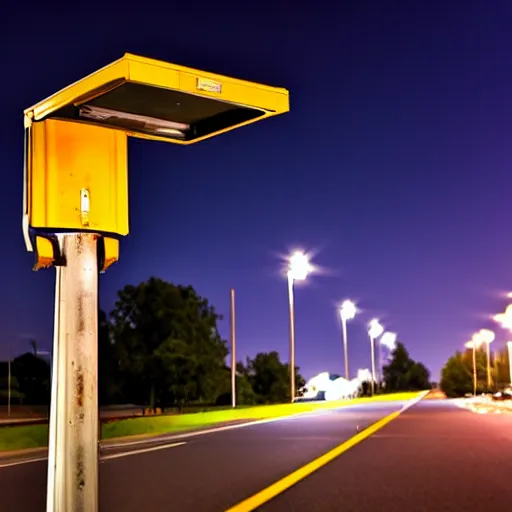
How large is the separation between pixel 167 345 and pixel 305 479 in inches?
2593

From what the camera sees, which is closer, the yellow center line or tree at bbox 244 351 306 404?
the yellow center line

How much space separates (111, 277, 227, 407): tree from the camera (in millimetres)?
76562

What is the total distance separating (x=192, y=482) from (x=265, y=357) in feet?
391

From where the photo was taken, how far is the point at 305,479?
12.1 meters

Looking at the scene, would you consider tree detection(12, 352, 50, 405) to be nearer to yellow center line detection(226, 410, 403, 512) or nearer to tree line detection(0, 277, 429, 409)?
tree line detection(0, 277, 429, 409)

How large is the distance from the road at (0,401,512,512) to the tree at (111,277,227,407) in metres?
56.7

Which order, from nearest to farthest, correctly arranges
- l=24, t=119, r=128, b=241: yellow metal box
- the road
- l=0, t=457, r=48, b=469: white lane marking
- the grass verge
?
1. l=24, t=119, r=128, b=241: yellow metal box
2. the road
3. l=0, t=457, r=48, b=469: white lane marking
4. the grass verge

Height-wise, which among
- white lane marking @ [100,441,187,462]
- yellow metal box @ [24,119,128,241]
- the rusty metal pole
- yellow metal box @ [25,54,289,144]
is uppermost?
yellow metal box @ [25,54,289,144]

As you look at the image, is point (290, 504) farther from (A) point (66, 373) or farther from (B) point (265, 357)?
(B) point (265, 357)

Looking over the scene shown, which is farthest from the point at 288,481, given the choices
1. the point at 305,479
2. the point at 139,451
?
the point at 139,451

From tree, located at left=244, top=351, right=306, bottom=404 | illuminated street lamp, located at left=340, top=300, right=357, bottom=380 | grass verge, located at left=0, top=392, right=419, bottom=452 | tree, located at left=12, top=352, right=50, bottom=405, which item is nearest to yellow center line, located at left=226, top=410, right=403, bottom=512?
grass verge, located at left=0, top=392, right=419, bottom=452

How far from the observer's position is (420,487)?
11.0 meters

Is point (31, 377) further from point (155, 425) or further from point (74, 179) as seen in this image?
point (74, 179)

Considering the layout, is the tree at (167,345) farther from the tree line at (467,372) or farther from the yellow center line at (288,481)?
the tree line at (467,372)
